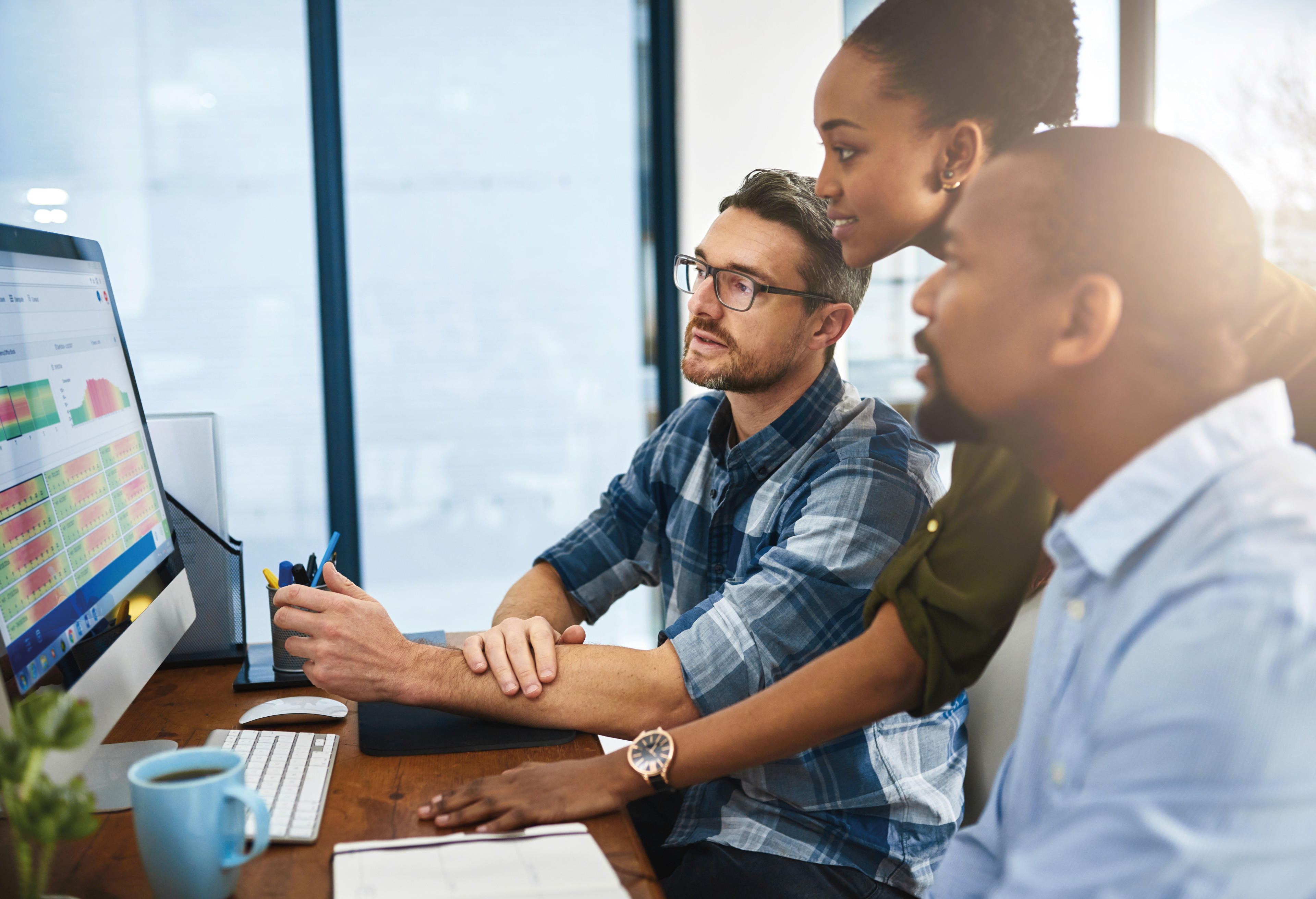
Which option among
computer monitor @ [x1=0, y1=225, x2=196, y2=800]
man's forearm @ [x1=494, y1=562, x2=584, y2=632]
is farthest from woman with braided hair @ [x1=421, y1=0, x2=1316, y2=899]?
man's forearm @ [x1=494, y1=562, x2=584, y2=632]

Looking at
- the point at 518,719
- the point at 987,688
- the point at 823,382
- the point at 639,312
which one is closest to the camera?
the point at 518,719

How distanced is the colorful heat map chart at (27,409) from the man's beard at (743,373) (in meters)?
0.86

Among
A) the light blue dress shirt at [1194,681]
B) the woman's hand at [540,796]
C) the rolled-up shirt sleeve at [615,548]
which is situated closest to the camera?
the light blue dress shirt at [1194,681]

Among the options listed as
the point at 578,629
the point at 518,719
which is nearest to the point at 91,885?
the point at 518,719

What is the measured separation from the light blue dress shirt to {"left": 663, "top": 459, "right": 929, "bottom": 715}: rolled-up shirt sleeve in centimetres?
48

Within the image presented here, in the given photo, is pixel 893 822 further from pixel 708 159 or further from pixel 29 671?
pixel 708 159

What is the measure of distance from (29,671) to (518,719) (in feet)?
1.69

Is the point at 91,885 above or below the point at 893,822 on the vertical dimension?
above

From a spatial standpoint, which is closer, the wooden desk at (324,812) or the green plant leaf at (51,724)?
the green plant leaf at (51,724)

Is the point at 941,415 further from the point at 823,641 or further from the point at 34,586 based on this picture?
the point at 34,586

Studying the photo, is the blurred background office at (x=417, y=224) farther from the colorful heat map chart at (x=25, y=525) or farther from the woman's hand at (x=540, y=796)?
the colorful heat map chart at (x=25, y=525)

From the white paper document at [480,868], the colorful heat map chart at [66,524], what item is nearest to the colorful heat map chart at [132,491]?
the colorful heat map chart at [66,524]

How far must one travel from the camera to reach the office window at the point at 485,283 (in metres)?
2.66

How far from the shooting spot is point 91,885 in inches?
27.9
